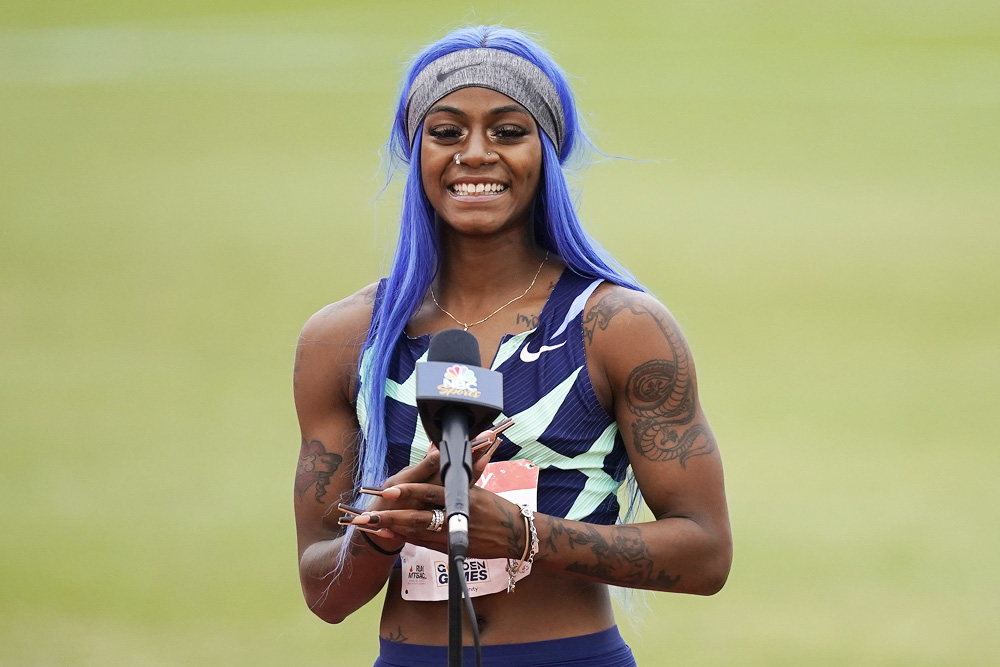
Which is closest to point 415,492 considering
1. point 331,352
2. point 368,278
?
point 331,352

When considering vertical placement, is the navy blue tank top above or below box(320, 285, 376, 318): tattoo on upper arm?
below

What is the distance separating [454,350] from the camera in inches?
50.6

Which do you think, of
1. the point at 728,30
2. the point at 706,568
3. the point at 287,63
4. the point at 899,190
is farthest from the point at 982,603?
the point at 287,63

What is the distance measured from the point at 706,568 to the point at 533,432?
0.32 metres

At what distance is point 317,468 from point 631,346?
0.54 metres

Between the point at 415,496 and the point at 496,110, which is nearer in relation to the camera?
the point at 415,496

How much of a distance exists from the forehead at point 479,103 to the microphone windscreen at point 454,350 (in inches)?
27.3

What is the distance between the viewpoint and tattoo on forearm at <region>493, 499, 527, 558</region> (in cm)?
156

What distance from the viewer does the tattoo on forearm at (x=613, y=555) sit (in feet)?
5.41

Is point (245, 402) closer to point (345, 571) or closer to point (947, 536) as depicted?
point (947, 536)

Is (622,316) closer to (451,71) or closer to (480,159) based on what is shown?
(480,159)

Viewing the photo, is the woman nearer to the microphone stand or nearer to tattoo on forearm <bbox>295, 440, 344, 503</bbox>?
tattoo on forearm <bbox>295, 440, 344, 503</bbox>

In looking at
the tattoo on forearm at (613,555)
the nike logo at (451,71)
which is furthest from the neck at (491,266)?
the tattoo on forearm at (613,555)

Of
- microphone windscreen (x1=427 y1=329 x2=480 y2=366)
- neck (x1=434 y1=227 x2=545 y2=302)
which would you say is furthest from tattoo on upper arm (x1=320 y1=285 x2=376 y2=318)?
microphone windscreen (x1=427 y1=329 x2=480 y2=366)
